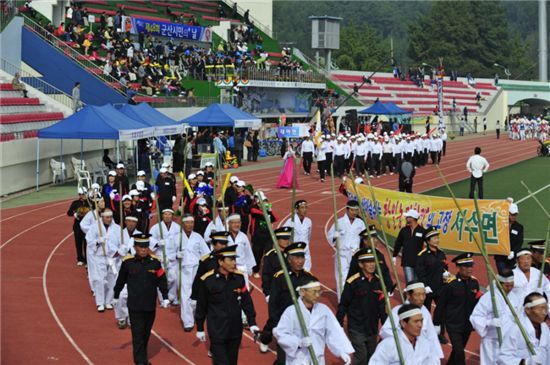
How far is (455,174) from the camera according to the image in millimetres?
39438

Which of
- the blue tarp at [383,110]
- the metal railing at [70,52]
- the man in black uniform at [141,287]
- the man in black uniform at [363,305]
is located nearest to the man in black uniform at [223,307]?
the man in black uniform at [363,305]

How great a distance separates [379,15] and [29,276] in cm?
17037

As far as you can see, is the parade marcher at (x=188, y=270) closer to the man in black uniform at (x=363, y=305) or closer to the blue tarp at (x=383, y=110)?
the man in black uniform at (x=363, y=305)

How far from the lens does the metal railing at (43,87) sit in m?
37.4

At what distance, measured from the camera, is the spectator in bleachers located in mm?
35094

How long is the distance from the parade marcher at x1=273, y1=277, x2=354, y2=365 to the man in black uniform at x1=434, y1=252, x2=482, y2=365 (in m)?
2.60

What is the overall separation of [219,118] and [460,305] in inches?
1078

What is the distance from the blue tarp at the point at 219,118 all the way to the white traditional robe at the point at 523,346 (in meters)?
28.8

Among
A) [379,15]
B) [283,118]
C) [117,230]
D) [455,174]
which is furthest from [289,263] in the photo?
[379,15]

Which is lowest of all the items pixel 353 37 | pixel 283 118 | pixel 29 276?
pixel 29 276

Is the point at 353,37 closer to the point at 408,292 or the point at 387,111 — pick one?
the point at 387,111

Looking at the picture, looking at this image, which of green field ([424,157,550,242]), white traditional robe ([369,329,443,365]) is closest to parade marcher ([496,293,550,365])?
white traditional robe ([369,329,443,365])

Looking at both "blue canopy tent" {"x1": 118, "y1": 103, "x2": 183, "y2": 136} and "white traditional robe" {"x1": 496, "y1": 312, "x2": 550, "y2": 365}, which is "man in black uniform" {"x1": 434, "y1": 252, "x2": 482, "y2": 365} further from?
"blue canopy tent" {"x1": 118, "y1": 103, "x2": 183, "y2": 136}

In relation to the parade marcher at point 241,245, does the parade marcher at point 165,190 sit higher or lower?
higher
